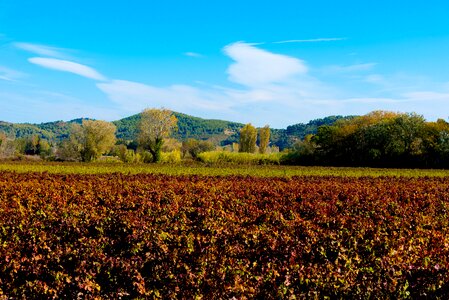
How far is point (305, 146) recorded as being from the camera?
6625cm

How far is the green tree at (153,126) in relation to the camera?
241ft

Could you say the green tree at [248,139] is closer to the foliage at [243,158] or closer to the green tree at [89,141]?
the green tree at [89,141]

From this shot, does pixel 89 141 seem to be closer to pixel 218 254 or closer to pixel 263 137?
pixel 263 137

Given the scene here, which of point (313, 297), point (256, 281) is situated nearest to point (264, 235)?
point (256, 281)

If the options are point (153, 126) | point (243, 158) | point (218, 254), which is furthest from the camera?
point (153, 126)

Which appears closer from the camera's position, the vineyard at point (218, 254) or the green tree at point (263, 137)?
the vineyard at point (218, 254)

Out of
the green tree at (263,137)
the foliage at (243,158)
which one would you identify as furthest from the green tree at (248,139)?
the foliage at (243,158)

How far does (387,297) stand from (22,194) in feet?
43.2

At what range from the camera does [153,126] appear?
243 ft

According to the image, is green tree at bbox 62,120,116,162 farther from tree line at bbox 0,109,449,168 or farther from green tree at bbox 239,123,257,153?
green tree at bbox 239,123,257,153

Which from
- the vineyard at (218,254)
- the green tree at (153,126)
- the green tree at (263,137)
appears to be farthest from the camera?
the green tree at (263,137)

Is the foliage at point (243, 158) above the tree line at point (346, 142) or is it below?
below

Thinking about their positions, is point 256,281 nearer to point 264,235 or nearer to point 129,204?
point 264,235

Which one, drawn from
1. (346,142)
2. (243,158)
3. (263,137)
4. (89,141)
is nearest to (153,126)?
(89,141)
